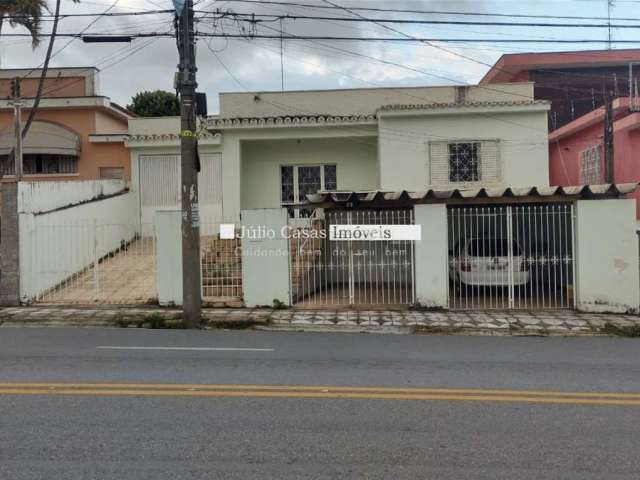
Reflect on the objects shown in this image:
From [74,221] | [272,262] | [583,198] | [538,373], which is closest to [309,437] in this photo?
[538,373]

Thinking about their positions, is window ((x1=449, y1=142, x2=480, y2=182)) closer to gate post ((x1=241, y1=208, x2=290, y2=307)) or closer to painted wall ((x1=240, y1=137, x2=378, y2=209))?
painted wall ((x1=240, y1=137, x2=378, y2=209))

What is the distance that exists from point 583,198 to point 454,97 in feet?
27.1

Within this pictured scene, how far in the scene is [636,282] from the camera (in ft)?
39.5

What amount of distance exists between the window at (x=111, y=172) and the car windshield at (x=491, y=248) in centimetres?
1426

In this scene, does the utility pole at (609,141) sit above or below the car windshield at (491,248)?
above

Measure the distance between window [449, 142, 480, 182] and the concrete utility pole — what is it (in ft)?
31.7

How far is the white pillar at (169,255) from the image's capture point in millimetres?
12750

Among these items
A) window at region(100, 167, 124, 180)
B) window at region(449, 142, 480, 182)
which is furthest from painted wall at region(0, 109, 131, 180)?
window at region(449, 142, 480, 182)

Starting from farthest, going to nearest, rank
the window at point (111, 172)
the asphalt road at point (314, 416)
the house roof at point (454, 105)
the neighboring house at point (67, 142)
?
the window at point (111, 172)
the neighboring house at point (67, 142)
the house roof at point (454, 105)
the asphalt road at point (314, 416)

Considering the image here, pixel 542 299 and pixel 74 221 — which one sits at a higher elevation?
pixel 74 221

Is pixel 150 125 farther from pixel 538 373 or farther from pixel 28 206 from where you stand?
pixel 538 373

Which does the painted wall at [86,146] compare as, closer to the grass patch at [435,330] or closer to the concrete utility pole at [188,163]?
the concrete utility pole at [188,163]

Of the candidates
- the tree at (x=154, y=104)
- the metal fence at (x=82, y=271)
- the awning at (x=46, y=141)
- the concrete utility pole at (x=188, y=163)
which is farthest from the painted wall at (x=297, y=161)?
the tree at (x=154, y=104)

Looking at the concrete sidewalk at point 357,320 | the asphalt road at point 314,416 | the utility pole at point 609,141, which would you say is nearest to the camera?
the asphalt road at point 314,416
